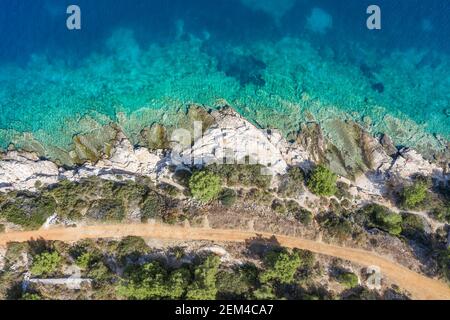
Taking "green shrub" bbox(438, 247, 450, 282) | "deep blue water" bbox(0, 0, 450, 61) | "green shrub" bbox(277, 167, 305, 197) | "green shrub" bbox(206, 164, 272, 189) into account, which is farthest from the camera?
"deep blue water" bbox(0, 0, 450, 61)

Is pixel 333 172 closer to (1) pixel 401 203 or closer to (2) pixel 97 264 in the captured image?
(1) pixel 401 203

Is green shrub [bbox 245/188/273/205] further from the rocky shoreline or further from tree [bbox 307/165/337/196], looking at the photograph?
tree [bbox 307/165/337/196]

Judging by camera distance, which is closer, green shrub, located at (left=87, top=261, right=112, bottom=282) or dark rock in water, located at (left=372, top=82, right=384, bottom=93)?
green shrub, located at (left=87, top=261, right=112, bottom=282)

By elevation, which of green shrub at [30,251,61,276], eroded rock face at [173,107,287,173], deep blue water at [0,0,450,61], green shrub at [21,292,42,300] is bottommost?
green shrub at [21,292,42,300]

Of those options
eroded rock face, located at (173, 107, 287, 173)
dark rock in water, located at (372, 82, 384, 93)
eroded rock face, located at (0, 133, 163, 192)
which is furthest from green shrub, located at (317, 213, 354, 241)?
eroded rock face, located at (0, 133, 163, 192)

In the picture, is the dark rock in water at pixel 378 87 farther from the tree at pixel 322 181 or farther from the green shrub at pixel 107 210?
the green shrub at pixel 107 210

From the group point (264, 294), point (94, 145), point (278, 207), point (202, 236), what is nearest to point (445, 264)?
point (278, 207)

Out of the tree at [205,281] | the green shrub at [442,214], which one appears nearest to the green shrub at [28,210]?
the tree at [205,281]
